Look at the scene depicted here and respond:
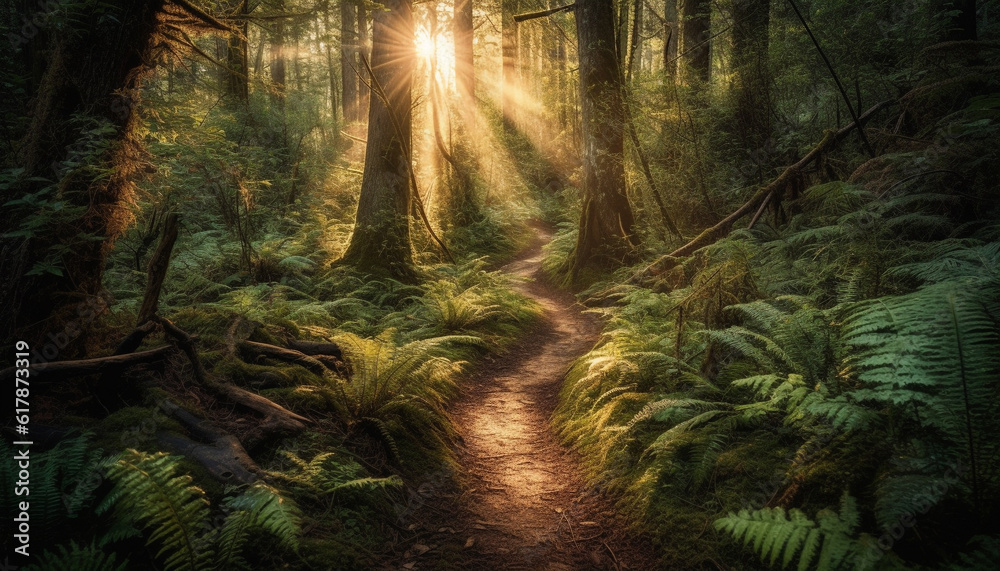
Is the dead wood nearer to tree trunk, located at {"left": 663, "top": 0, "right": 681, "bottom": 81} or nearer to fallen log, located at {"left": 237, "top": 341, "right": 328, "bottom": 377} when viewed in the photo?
fallen log, located at {"left": 237, "top": 341, "right": 328, "bottom": 377}

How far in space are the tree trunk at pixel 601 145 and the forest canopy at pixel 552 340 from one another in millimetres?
59

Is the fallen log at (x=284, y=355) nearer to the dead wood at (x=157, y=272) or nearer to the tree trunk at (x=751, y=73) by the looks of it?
the dead wood at (x=157, y=272)

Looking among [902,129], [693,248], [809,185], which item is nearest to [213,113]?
[693,248]

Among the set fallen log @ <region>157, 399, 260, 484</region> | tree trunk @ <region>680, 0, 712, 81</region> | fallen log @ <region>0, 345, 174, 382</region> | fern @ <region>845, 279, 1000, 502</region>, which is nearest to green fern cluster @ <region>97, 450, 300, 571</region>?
fallen log @ <region>157, 399, 260, 484</region>

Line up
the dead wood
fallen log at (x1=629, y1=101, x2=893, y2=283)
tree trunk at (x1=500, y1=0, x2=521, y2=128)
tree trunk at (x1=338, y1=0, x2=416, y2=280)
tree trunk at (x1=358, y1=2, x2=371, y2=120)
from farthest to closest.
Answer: tree trunk at (x1=500, y1=0, x2=521, y2=128) < tree trunk at (x1=358, y1=2, x2=371, y2=120) < tree trunk at (x1=338, y1=0, x2=416, y2=280) < fallen log at (x1=629, y1=101, x2=893, y2=283) < the dead wood

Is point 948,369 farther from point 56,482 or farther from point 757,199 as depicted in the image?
point 757,199

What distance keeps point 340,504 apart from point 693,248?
6.37 m

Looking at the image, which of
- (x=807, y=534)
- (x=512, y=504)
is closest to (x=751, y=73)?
(x=512, y=504)

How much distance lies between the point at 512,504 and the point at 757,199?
599cm

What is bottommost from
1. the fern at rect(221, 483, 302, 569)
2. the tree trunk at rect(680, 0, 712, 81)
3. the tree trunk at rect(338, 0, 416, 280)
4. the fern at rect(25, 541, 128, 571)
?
the fern at rect(221, 483, 302, 569)

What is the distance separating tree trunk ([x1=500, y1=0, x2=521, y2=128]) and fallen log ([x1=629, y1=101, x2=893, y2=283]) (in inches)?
625

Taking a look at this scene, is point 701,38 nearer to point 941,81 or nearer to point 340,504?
point 941,81

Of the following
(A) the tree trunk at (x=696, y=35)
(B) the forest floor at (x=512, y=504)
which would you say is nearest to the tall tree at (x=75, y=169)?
(B) the forest floor at (x=512, y=504)

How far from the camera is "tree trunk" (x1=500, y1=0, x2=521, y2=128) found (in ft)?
66.5
